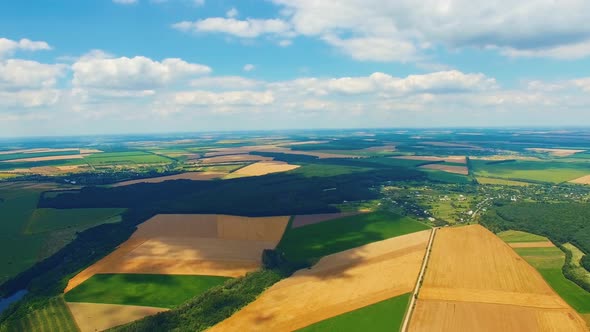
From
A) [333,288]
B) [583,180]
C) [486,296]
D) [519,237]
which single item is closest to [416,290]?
[486,296]

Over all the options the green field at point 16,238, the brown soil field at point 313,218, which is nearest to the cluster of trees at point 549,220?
the brown soil field at point 313,218

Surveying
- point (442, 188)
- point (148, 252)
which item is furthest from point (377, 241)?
point (442, 188)

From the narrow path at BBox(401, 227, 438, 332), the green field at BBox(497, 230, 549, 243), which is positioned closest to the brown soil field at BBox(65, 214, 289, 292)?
the narrow path at BBox(401, 227, 438, 332)

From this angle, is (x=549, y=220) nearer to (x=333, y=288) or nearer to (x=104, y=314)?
(x=333, y=288)

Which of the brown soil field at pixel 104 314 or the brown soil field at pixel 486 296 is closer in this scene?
the brown soil field at pixel 486 296

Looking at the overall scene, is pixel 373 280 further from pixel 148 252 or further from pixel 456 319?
pixel 148 252

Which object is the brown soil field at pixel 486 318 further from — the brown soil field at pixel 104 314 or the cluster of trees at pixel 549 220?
the brown soil field at pixel 104 314
